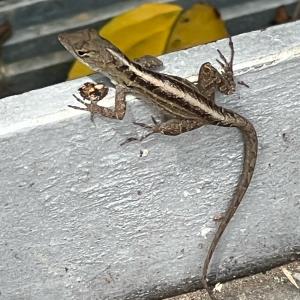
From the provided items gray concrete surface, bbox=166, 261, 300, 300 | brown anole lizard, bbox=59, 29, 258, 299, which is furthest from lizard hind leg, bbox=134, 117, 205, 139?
gray concrete surface, bbox=166, 261, 300, 300

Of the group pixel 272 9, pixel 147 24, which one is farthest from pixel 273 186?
pixel 272 9

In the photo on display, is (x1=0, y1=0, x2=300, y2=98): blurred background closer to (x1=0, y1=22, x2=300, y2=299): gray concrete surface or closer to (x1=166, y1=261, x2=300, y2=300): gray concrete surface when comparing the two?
(x1=0, y1=22, x2=300, y2=299): gray concrete surface

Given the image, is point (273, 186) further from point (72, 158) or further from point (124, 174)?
point (72, 158)

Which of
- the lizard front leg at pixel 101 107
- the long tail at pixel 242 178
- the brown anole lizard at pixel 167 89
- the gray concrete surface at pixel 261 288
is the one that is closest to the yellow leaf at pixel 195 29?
the brown anole lizard at pixel 167 89

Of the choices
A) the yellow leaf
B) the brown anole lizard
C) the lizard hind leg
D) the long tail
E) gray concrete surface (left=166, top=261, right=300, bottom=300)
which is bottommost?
gray concrete surface (left=166, top=261, right=300, bottom=300)

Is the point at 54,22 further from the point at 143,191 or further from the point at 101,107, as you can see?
the point at 101,107

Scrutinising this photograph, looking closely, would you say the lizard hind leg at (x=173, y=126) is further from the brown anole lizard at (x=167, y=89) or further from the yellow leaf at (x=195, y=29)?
the yellow leaf at (x=195, y=29)
